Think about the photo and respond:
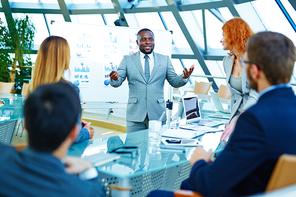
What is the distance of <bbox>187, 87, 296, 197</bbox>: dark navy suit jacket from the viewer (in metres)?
1.03

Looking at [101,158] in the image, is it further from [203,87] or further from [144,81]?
[203,87]

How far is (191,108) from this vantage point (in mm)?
2895

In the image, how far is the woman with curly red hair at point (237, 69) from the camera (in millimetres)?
2143

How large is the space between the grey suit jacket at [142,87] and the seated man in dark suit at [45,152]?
1.86 m

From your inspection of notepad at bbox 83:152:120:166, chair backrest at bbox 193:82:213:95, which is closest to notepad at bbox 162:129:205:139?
notepad at bbox 83:152:120:166

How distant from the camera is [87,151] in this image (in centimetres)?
172

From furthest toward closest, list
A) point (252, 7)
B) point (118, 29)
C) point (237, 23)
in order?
point (252, 7) → point (118, 29) → point (237, 23)

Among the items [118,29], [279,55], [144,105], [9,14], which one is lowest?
[144,105]

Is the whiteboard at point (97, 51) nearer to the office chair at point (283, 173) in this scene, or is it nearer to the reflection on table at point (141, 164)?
the reflection on table at point (141, 164)

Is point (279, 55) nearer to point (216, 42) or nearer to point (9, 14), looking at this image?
point (216, 42)

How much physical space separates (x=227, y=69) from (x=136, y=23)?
8.05 meters

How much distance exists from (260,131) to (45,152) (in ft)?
2.49

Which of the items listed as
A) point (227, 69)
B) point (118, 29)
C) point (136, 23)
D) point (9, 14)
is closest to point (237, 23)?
point (227, 69)

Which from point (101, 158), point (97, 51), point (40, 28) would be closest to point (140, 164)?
point (101, 158)
